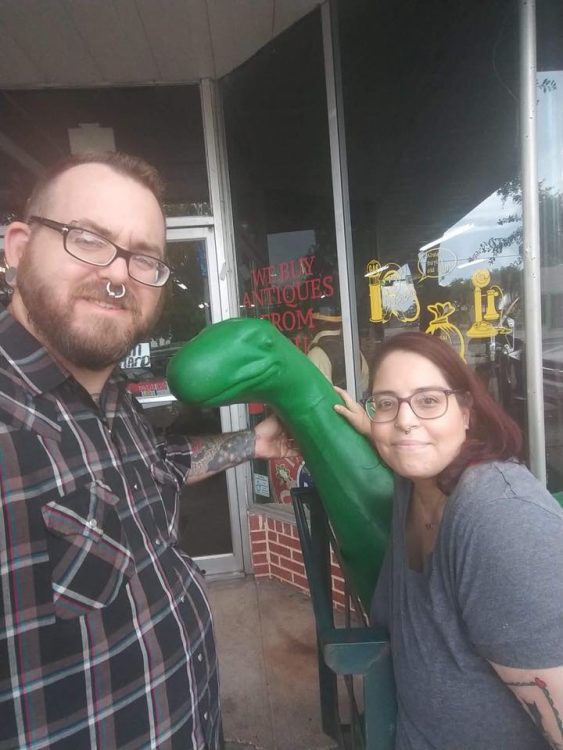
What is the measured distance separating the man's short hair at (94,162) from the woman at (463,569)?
0.73 m

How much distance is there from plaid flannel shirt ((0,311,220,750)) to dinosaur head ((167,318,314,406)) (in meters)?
0.25

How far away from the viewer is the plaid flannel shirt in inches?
35.2

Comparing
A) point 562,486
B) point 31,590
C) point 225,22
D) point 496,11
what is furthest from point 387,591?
point 225,22

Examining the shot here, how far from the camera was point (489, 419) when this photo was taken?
110cm

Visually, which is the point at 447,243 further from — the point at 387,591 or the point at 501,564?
the point at 501,564

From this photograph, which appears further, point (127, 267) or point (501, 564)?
point (127, 267)

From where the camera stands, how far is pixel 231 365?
53.5 inches

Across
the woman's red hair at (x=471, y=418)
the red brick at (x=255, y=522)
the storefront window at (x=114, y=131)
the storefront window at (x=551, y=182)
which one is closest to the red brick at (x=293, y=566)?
the red brick at (x=255, y=522)

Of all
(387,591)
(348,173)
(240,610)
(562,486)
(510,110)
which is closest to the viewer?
(387,591)

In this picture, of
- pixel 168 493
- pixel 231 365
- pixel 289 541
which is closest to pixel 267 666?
pixel 289 541

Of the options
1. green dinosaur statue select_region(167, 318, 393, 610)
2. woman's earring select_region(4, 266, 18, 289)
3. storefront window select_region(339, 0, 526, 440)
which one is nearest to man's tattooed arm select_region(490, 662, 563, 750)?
green dinosaur statue select_region(167, 318, 393, 610)

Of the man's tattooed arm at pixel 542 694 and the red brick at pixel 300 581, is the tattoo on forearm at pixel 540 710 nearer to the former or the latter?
the man's tattooed arm at pixel 542 694

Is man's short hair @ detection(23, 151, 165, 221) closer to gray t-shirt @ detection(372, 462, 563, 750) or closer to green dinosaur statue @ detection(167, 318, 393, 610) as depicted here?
green dinosaur statue @ detection(167, 318, 393, 610)

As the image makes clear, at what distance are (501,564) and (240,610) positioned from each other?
8.41ft
